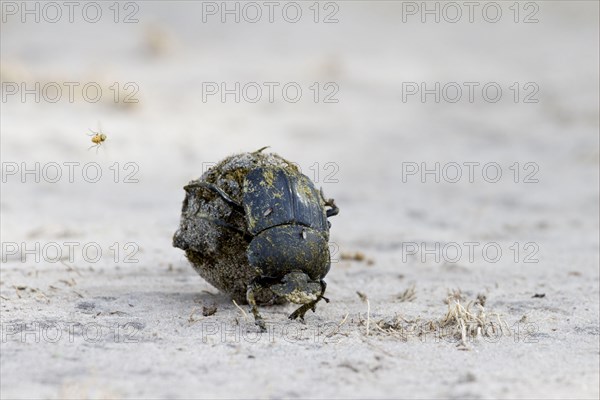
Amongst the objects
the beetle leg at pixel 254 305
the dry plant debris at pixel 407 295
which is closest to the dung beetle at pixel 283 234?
the beetle leg at pixel 254 305

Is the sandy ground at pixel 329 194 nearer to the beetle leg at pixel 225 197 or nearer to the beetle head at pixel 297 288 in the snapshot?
the beetle head at pixel 297 288

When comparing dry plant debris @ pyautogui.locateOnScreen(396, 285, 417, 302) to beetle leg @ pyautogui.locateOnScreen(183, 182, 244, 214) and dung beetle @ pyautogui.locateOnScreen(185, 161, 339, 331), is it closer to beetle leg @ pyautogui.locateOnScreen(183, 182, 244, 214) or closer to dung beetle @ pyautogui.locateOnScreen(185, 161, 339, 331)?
dung beetle @ pyautogui.locateOnScreen(185, 161, 339, 331)

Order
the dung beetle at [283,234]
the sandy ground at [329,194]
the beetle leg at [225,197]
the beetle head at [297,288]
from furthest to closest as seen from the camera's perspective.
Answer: the beetle leg at [225,197]
the dung beetle at [283,234]
the beetle head at [297,288]
the sandy ground at [329,194]

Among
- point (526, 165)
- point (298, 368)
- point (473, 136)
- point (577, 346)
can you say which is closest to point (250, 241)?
point (298, 368)

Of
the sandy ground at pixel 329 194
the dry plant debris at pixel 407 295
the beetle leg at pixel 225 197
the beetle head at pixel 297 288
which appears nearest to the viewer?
the sandy ground at pixel 329 194

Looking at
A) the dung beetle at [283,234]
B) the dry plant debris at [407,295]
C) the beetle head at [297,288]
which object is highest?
the dung beetle at [283,234]

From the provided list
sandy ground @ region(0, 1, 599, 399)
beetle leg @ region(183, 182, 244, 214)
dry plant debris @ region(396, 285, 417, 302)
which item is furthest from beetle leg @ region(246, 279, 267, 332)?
dry plant debris @ region(396, 285, 417, 302)

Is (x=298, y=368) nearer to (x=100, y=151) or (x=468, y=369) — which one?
(x=468, y=369)
